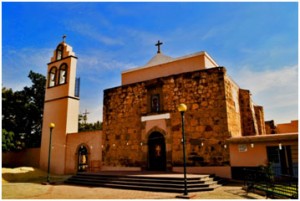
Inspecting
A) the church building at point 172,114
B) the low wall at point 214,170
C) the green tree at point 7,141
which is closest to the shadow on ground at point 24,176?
the green tree at point 7,141

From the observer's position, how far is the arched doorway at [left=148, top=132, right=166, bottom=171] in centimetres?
1400

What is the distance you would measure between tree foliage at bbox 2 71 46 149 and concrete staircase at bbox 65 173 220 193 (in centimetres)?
1237

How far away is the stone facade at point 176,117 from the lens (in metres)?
12.9

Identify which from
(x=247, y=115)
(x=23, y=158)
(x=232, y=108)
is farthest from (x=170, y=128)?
(x=23, y=158)

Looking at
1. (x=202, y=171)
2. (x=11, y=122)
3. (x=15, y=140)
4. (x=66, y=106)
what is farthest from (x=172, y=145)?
(x=11, y=122)

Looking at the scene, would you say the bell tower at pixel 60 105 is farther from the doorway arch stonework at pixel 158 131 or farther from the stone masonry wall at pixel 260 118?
the stone masonry wall at pixel 260 118

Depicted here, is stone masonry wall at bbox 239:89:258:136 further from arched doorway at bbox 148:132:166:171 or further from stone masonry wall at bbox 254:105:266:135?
arched doorway at bbox 148:132:166:171

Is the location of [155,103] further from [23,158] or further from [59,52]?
[23,158]

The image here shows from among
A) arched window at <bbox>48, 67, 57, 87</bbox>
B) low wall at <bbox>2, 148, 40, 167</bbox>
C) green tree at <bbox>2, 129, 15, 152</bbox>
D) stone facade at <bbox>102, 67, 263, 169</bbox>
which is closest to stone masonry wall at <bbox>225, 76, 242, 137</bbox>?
stone facade at <bbox>102, 67, 263, 169</bbox>

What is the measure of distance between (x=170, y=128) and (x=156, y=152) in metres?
1.61

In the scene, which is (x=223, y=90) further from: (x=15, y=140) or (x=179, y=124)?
(x=15, y=140)

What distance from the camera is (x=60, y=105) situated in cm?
1903

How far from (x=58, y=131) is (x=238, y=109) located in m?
12.6

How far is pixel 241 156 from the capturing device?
11.9 metres
